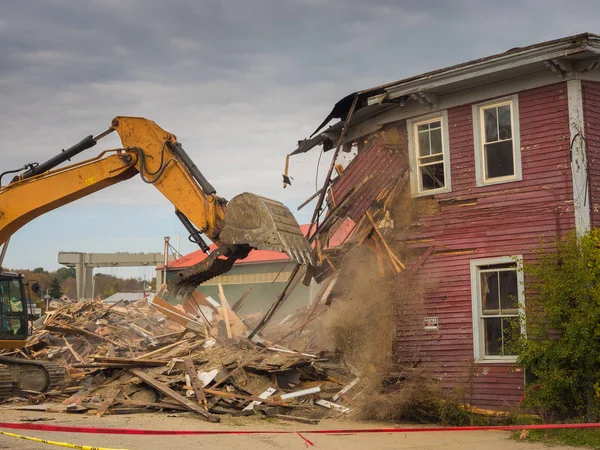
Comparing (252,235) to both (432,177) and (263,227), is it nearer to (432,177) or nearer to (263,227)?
(263,227)

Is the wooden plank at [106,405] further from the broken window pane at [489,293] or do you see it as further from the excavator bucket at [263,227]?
the broken window pane at [489,293]

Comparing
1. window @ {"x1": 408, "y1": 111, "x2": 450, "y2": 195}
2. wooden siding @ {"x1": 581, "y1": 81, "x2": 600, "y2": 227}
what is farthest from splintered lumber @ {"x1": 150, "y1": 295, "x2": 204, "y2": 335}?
wooden siding @ {"x1": 581, "y1": 81, "x2": 600, "y2": 227}

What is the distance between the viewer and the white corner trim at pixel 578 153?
50.1ft

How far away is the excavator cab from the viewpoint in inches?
756

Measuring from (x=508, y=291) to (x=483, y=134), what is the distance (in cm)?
334

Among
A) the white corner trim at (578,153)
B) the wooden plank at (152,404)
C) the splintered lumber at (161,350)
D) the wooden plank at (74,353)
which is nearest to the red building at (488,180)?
the white corner trim at (578,153)

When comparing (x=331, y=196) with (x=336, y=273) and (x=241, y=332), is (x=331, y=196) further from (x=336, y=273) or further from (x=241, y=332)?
(x=241, y=332)

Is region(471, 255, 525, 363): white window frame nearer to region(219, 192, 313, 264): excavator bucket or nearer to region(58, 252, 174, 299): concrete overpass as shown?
region(219, 192, 313, 264): excavator bucket

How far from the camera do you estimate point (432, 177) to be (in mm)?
17969

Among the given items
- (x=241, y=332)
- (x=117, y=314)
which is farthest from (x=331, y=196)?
(x=117, y=314)

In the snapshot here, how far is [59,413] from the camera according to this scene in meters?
17.2

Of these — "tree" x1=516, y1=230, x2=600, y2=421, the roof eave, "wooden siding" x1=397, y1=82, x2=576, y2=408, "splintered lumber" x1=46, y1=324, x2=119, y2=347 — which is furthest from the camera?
"splintered lumber" x1=46, y1=324, x2=119, y2=347

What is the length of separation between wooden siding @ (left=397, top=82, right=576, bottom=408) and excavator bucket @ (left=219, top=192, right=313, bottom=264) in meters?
5.14

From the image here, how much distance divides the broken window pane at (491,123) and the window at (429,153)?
96cm
